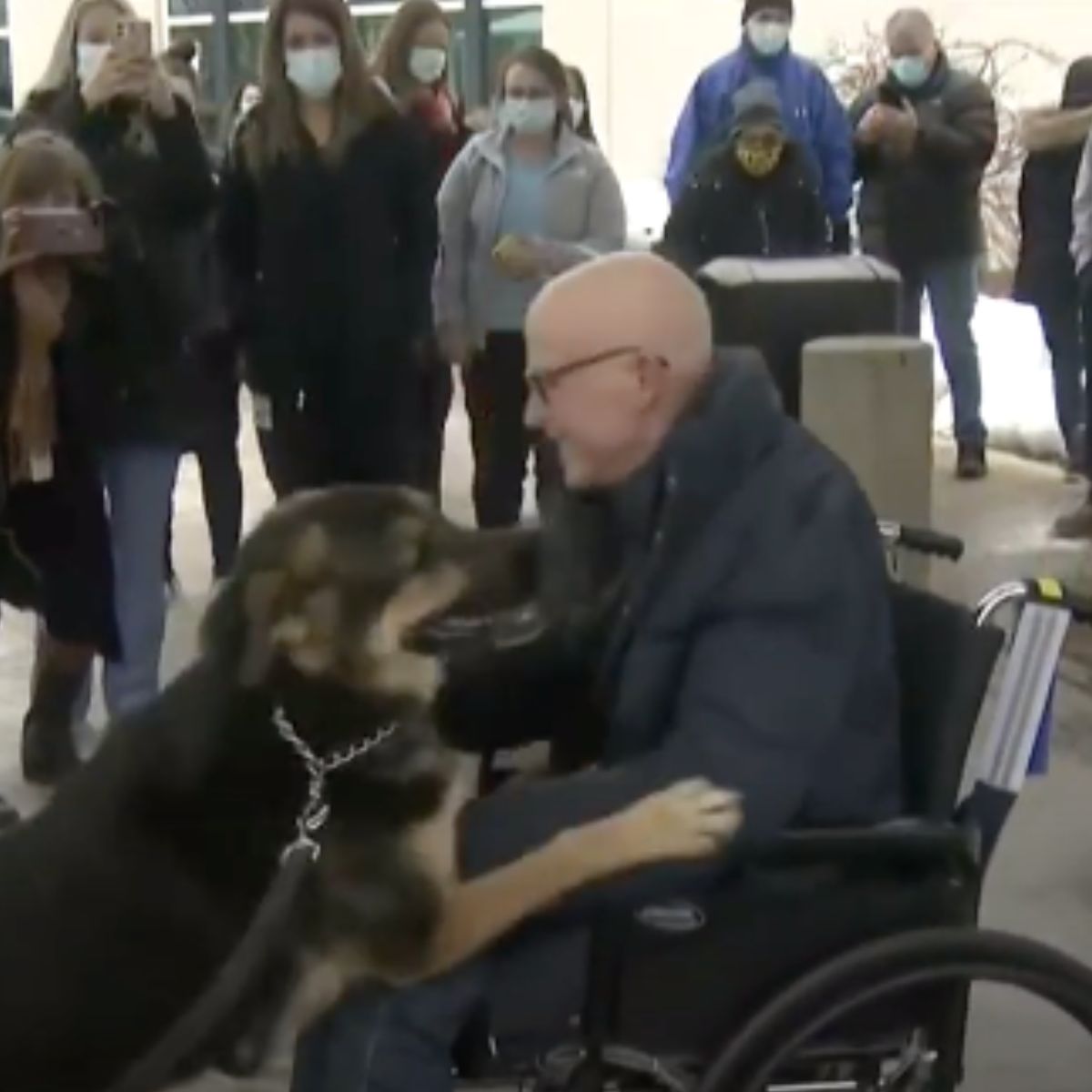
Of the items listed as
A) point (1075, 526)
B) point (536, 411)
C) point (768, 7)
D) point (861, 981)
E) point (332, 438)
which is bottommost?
point (1075, 526)

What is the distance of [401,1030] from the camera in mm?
3066

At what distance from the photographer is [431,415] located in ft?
24.4

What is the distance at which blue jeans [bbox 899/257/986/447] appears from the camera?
9523 millimetres

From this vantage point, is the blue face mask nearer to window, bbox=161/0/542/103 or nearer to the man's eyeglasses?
the man's eyeglasses

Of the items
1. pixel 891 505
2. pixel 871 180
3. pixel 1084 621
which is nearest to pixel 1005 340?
pixel 871 180

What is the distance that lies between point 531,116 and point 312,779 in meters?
4.92

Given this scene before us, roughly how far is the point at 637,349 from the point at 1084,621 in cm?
78

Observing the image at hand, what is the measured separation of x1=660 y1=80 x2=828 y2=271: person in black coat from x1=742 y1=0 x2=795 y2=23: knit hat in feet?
3.77

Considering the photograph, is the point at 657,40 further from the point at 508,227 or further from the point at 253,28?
the point at 508,227

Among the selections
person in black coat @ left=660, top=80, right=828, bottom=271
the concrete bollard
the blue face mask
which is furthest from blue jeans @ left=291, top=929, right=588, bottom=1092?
the blue face mask

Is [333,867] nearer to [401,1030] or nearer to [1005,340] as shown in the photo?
[401,1030]

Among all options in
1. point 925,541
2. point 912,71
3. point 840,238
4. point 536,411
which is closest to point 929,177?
point 912,71

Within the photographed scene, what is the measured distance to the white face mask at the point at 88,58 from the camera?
6.63 meters

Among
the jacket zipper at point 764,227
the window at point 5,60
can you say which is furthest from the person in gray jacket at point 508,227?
the window at point 5,60
